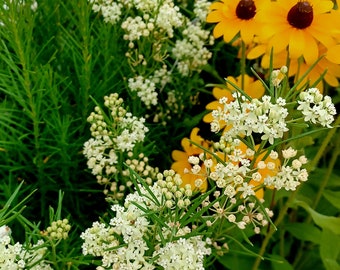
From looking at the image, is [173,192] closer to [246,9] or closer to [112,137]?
[112,137]

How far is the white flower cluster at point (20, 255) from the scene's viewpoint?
0.59 m

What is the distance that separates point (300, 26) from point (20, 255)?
0.48 metres

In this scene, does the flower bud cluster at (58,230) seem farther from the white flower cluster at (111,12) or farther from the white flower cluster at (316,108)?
the white flower cluster at (111,12)

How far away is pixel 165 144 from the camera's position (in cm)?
114

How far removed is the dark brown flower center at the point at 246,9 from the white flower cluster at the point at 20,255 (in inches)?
18.1

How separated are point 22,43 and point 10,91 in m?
0.09

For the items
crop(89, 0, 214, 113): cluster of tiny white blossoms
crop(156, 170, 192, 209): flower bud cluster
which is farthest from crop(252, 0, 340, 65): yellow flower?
crop(156, 170, 192, 209): flower bud cluster

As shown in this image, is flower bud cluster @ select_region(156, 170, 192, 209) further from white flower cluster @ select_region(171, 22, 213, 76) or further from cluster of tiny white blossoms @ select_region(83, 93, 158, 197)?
white flower cluster @ select_region(171, 22, 213, 76)

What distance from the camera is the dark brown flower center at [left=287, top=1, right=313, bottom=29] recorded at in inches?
31.4

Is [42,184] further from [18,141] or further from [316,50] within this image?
[316,50]

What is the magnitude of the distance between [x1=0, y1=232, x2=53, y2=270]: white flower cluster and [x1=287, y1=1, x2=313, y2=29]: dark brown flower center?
453 mm

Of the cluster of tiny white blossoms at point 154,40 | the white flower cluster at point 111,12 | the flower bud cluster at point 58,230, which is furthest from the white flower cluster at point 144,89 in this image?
the flower bud cluster at point 58,230

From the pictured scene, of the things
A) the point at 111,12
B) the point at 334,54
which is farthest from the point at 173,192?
the point at 111,12

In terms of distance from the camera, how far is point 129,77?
1060 mm
